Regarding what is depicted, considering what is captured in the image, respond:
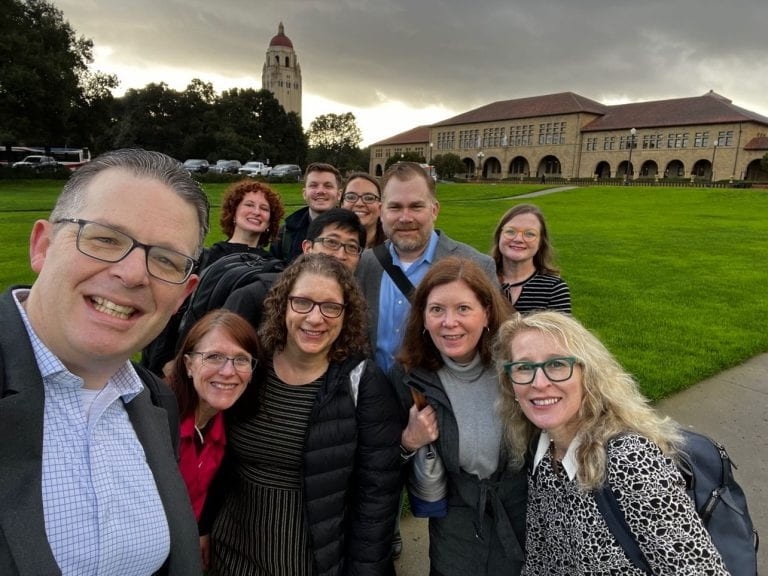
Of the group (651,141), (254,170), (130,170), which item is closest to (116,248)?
(130,170)

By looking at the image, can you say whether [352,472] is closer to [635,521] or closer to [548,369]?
[548,369]

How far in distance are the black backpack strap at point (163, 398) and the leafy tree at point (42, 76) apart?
4104 cm

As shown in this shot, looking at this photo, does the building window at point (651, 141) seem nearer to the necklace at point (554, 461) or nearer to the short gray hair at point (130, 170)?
the necklace at point (554, 461)

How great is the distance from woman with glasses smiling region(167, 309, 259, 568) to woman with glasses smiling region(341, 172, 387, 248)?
2376 millimetres

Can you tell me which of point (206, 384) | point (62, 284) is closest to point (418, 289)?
point (206, 384)

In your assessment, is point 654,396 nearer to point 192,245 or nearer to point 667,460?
point 667,460

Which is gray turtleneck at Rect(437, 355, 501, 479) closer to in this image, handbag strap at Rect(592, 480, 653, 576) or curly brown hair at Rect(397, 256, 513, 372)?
curly brown hair at Rect(397, 256, 513, 372)

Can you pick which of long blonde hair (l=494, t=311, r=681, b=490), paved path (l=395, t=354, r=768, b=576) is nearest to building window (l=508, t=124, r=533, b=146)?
paved path (l=395, t=354, r=768, b=576)

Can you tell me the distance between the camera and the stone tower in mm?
102450

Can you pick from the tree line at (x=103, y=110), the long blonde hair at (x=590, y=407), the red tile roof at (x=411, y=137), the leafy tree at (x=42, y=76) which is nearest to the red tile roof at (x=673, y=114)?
the red tile roof at (x=411, y=137)

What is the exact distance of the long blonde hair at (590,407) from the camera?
1.85 meters

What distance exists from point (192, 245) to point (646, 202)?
124 ft

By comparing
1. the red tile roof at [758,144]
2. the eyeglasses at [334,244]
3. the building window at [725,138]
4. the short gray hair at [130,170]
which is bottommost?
the eyeglasses at [334,244]

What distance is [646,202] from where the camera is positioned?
1324 inches
